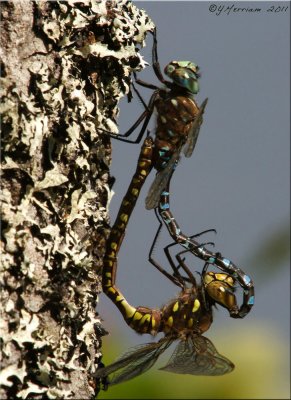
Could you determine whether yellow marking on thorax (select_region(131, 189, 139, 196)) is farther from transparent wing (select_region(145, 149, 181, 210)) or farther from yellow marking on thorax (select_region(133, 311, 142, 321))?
yellow marking on thorax (select_region(133, 311, 142, 321))

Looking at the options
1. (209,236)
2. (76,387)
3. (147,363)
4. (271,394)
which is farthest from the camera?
(271,394)

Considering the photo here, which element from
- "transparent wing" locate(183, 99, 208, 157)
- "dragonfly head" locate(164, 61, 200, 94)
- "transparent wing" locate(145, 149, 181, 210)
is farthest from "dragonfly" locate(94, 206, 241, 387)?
"dragonfly head" locate(164, 61, 200, 94)

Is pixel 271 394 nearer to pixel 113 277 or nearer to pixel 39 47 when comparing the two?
pixel 113 277

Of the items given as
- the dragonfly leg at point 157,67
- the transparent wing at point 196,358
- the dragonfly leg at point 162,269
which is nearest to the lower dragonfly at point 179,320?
the transparent wing at point 196,358

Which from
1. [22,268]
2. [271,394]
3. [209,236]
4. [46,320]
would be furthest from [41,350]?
[271,394]

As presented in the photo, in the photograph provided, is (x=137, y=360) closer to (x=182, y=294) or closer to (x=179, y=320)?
(x=179, y=320)
